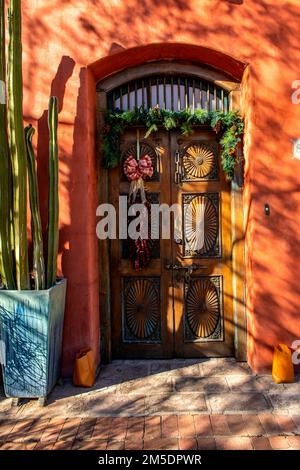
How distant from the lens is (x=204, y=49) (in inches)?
149

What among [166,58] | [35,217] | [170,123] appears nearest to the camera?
[35,217]

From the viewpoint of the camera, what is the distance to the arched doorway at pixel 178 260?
4.17m

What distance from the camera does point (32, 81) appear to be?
147 inches

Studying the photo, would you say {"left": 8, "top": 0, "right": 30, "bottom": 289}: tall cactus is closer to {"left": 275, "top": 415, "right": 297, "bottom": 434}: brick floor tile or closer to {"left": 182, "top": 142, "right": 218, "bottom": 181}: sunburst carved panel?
{"left": 182, "top": 142, "right": 218, "bottom": 181}: sunburst carved panel

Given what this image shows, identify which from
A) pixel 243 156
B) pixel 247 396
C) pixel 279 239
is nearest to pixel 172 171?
pixel 243 156

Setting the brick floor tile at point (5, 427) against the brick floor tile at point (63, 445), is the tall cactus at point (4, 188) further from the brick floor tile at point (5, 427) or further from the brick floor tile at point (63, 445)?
the brick floor tile at point (63, 445)

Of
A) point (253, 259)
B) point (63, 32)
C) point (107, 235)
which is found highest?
point (63, 32)

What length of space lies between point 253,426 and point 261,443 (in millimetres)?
202

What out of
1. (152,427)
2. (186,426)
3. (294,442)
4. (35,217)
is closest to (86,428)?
(152,427)

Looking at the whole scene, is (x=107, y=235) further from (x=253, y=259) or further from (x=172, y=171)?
(x=253, y=259)

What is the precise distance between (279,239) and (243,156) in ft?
3.21

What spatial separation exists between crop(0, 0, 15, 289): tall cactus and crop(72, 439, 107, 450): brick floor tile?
1419 millimetres

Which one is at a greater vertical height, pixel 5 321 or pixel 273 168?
pixel 273 168

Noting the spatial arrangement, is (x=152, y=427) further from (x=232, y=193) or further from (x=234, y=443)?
(x=232, y=193)
